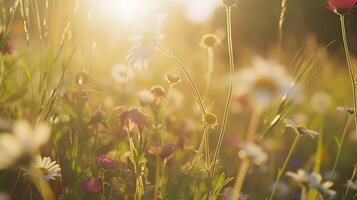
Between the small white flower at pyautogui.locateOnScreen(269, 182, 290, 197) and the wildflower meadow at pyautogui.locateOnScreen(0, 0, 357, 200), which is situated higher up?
the wildflower meadow at pyautogui.locateOnScreen(0, 0, 357, 200)

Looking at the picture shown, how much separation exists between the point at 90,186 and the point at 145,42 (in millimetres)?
431

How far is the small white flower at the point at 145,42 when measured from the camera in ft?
4.74

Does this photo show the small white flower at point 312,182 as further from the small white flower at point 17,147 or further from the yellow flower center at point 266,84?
the small white flower at point 17,147

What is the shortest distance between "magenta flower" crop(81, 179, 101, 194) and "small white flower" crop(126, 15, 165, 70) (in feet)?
1.15

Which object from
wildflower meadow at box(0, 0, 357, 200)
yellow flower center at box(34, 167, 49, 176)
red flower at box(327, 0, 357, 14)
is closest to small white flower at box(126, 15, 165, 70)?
wildflower meadow at box(0, 0, 357, 200)

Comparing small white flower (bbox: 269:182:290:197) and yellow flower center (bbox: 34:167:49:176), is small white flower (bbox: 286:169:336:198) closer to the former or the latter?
yellow flower center (bbox: 34:167:49:176)

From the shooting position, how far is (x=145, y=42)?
58.3 inches

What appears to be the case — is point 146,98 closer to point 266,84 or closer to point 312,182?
point 312,182

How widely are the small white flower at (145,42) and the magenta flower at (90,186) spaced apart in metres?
0.35

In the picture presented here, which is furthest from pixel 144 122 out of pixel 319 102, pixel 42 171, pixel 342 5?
pixel 319 102

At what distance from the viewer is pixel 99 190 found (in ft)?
5.14

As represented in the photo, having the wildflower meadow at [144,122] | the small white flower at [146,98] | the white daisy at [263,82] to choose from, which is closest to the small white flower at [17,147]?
the wildflower meadow at [144,122]

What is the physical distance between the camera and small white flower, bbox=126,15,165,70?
1444 mm

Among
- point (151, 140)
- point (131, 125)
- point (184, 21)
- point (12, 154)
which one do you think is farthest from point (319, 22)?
point (12, 154)
